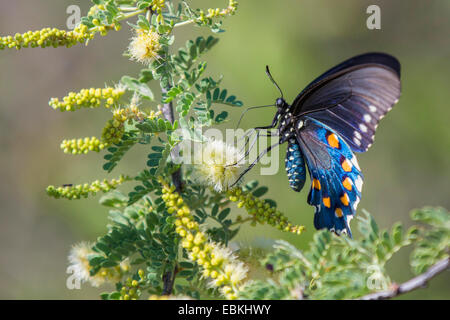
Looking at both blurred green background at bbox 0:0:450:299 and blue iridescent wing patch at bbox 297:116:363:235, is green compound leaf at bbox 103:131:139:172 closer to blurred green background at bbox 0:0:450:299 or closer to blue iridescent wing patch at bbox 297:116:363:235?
blue iridescent wing patch at bbox 297:116:363:235

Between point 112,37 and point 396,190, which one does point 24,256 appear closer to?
point 112,37

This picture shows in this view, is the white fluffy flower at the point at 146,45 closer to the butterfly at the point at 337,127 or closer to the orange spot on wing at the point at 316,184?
the butterfly at the point at 337,127

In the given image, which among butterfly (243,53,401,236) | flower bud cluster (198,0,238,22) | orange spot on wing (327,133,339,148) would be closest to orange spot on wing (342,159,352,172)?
butterfly (243,53,401,236)

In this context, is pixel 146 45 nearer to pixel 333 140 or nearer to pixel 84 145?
pixel 84 145

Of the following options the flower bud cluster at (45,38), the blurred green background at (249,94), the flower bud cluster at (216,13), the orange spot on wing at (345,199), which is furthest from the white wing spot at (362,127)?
the blurred green background at (249,94)

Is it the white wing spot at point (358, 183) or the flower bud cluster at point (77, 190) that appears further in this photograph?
the white wing spot at point (358, 183)

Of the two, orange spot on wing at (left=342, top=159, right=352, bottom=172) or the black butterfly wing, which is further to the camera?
orange spot on wing at (left=342, top=159, right=352, bottom=172)

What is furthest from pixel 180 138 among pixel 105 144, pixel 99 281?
pixel 99 281
